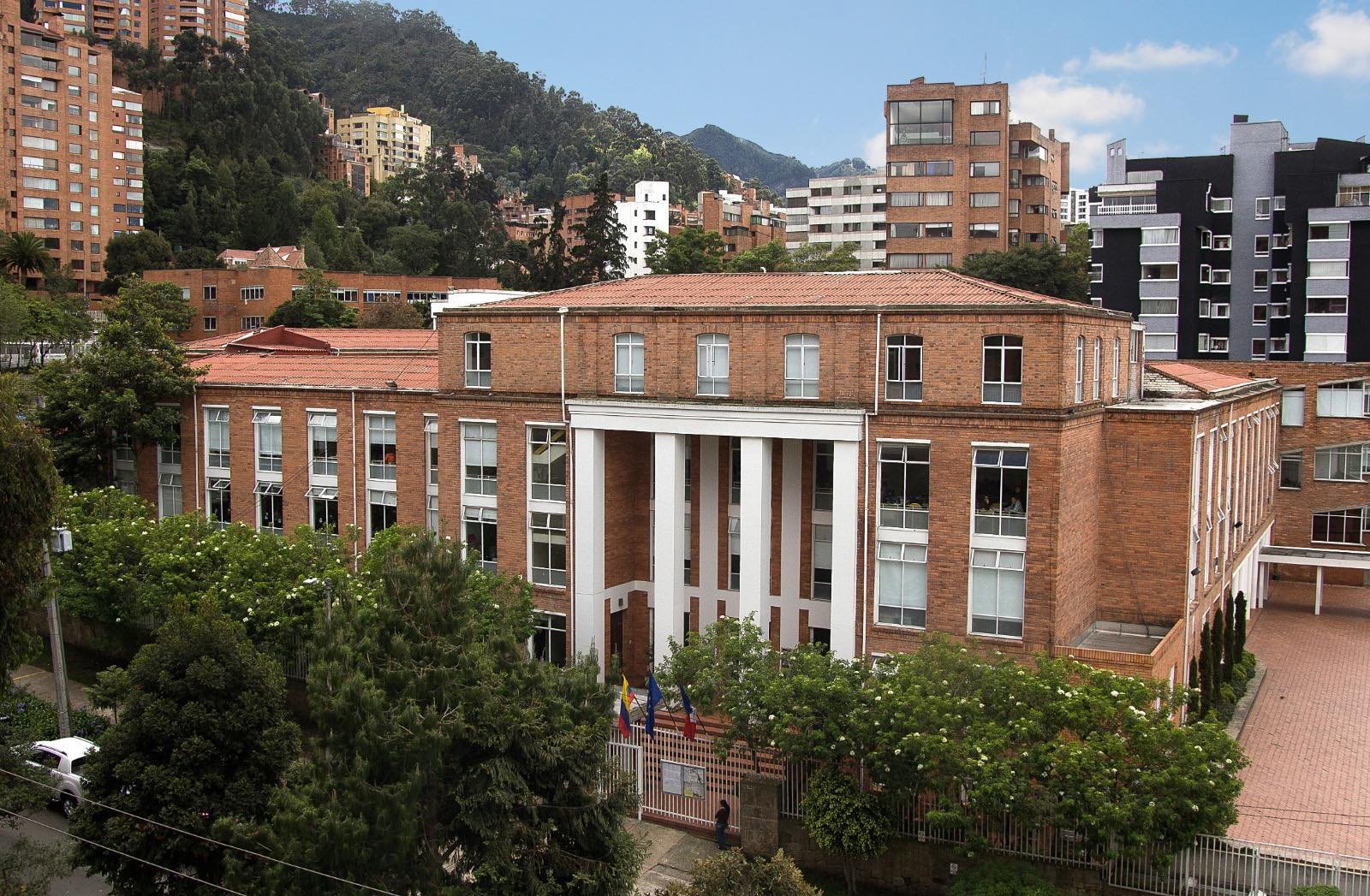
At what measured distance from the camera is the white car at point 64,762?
27.3 m

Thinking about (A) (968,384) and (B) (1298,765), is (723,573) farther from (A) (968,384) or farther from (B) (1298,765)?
(B) (1298,765)

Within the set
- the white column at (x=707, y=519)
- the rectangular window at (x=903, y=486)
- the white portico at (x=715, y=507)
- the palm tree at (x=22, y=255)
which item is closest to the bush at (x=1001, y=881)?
the white portico at (x=715, y=507)

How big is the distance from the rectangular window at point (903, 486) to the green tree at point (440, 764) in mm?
11677

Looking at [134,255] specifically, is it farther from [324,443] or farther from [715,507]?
[715,507]

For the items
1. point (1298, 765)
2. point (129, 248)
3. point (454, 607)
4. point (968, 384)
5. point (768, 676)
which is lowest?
point (1298, 765)

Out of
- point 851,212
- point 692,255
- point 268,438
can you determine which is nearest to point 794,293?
point 268,438

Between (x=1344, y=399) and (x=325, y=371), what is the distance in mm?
42233

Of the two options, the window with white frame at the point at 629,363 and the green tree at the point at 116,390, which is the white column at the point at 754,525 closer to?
the window with white frame at the point at 629,363

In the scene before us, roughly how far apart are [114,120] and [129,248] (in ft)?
51.8

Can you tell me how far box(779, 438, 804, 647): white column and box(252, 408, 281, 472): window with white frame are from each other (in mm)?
18813

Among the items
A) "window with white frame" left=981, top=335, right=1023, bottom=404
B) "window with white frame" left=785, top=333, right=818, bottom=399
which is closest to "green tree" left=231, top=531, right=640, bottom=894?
"window with white frame" left=785, top=333, right=818, bottom=399

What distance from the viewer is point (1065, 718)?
23016 mm

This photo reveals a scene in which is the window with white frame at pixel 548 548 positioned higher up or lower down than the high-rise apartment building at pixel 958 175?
lower down

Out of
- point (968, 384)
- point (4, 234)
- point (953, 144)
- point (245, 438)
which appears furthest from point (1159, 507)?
point (4, 234)
